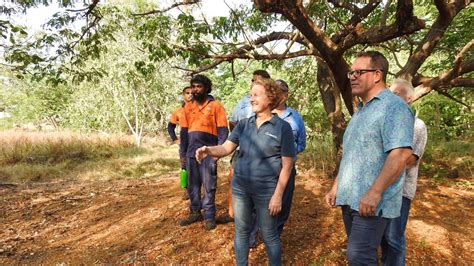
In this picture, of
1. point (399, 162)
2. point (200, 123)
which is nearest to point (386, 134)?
point (399, 162)

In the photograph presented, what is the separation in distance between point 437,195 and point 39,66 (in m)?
7.41

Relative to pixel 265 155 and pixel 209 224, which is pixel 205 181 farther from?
pixel 265 155

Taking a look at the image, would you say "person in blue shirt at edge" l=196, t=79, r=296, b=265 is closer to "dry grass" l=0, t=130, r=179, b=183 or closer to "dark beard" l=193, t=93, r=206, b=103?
"dark beard" l=193, t=93, r=206, b=103

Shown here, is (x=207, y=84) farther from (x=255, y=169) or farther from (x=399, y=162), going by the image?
(x=399, y=162)

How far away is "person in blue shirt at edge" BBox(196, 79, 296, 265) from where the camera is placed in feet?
7.86

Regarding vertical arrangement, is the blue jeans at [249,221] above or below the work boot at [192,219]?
above

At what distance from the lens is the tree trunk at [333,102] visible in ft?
19.5

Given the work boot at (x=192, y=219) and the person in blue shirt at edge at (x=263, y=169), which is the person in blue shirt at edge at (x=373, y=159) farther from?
the work boot at (x=192, y=219)

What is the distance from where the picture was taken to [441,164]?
7.49 metres

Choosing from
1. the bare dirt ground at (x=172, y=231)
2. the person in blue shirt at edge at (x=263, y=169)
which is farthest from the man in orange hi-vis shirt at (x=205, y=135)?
the person in blue shirt at edge at (x=263, y=169)

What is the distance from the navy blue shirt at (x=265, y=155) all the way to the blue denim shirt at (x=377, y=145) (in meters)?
0.55

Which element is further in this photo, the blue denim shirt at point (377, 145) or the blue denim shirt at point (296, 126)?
the blue denim shirt at point (296, 126)

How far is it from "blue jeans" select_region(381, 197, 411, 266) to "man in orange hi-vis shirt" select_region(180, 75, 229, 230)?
6.61ft

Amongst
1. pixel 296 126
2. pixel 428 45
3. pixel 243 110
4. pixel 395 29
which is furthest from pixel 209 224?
pixel 428 45
